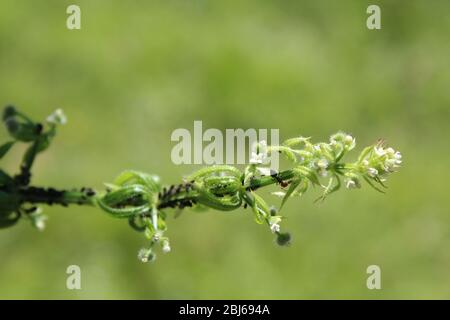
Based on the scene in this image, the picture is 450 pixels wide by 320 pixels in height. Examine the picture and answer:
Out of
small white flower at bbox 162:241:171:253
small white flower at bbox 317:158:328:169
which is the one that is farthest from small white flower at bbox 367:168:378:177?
small white flower at bbox 162:241:171:253

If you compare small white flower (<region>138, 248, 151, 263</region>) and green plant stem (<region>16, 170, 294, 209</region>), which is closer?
green plant stem (<region>16, 170, 294, 209</region>)

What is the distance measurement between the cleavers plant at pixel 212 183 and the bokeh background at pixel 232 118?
143 inches

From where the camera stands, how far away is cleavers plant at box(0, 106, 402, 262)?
6.19 feet

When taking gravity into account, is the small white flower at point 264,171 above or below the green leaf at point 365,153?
below

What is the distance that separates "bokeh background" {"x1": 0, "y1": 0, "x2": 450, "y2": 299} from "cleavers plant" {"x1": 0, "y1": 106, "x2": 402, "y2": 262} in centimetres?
363

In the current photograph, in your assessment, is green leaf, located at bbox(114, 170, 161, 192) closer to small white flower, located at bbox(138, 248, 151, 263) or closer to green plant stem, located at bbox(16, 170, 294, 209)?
green plant stem, located at bbox(16, 170, 294, 209)

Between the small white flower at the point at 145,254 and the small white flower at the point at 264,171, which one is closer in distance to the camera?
the small white flower at the point at 264,171

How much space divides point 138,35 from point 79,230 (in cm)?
214

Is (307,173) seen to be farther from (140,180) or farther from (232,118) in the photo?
(232,118)

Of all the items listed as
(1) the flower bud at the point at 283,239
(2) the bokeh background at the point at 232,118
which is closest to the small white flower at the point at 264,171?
(1) the flower bud at the point at 283,239

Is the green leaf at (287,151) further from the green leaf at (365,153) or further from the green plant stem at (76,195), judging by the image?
the green leaf at (365,153)

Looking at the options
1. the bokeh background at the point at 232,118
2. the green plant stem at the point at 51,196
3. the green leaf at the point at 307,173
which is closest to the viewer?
the green leaf at the point at 307,173

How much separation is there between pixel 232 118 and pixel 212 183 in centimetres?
477

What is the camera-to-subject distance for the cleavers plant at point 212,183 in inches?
74.2
